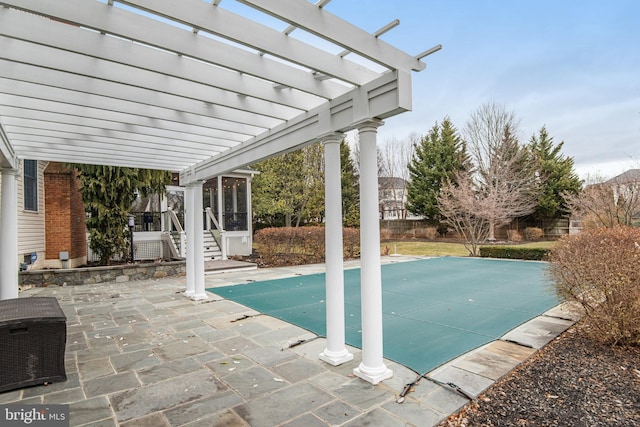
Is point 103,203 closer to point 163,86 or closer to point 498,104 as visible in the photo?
point 163,86

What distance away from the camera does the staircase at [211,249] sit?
45.6ft

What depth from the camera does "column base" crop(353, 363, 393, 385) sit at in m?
3.31

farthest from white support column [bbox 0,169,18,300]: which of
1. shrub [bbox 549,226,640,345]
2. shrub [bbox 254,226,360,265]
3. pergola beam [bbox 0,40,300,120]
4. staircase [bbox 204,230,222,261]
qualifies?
shrub [bbox 549,226,640,345]

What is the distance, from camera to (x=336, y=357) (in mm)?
3803

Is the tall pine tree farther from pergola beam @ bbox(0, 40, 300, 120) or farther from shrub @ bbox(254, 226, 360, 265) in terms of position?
pergola beam @ bbox(0, 40, 300, 120)

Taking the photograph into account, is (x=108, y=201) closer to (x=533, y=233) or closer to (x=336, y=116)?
(x=336, y=116)

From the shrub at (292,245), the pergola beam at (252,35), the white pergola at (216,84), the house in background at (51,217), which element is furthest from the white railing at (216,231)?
the pergola beam at (252,35)

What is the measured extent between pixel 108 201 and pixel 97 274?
8.01 feet

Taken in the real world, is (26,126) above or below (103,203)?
above

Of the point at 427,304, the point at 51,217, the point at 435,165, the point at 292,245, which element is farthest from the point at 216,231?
the point at 435,165

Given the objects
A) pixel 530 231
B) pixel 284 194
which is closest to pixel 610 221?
pixel 530 231

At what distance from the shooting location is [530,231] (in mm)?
22188

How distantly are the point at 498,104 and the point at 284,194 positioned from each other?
1535 cm

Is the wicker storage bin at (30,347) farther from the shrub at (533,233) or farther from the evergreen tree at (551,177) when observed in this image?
the evergreen tree at (551,177)
